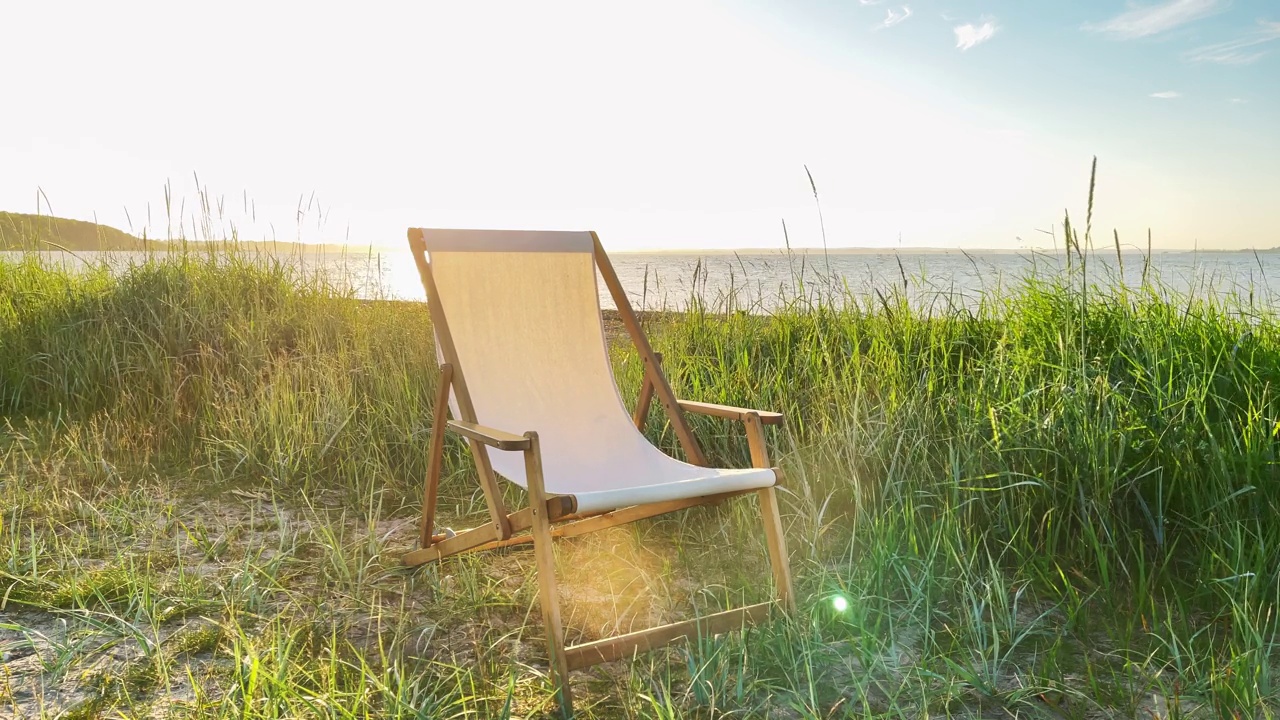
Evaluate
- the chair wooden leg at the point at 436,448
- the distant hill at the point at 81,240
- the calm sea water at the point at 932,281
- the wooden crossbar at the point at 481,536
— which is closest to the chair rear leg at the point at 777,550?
the wooden crossbar at the point at 481,536

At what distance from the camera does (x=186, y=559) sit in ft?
9.10

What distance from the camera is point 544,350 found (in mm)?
2898

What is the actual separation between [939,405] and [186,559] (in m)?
2.50

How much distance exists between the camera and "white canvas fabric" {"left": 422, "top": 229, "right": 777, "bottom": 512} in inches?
106

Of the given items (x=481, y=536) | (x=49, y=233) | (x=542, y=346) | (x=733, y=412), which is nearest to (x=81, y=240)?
(x=49, y=233)

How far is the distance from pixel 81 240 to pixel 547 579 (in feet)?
15.3

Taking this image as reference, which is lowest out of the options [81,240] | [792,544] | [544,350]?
[792,544]

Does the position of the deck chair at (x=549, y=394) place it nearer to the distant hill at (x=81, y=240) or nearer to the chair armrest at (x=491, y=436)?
the chair armrest at (x=491, y=436)


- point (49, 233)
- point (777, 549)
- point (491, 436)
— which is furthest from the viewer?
A: point (49, 233)

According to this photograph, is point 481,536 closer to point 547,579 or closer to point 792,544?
point 547,579

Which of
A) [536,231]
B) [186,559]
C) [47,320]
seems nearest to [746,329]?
[536,231]

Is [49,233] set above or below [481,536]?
above

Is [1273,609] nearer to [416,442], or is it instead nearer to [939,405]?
[939,405]

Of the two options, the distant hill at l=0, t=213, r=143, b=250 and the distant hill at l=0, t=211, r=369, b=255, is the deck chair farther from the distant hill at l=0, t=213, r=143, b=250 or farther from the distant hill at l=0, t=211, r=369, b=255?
the distant hill at l=0, t=213, r=143, b=250
